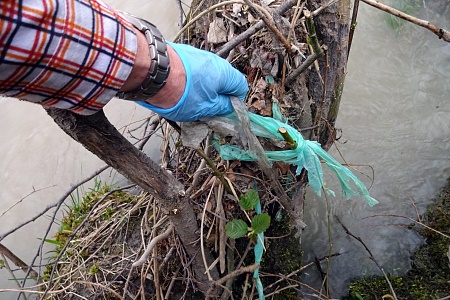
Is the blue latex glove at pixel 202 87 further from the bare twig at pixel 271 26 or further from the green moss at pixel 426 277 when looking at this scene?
the green moss at pixel 426 277

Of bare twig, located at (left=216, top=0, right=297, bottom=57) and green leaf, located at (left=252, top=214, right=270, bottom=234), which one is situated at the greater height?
bare twig, located at (left=216, top=0, right=297, bottom=57)

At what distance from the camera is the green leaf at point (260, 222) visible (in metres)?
1.33

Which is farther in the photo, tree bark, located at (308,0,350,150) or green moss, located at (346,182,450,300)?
green moss, located at (346,182,450,300)

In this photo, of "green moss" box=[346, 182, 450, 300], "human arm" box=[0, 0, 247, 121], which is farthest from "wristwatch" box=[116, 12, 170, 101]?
"green moss" box=[346, 182, 450, 300]

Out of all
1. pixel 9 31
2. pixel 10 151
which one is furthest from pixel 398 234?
pixel 10 151

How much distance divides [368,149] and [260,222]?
152 centimetres

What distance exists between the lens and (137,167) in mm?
1145

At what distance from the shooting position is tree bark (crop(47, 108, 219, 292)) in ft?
3.13

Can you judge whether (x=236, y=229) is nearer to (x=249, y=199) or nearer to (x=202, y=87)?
(x=249, y=199)

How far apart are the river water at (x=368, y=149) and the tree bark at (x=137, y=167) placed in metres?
1.02

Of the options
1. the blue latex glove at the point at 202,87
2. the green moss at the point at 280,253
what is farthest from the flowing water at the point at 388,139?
the blue latex glove at the point at 202,87

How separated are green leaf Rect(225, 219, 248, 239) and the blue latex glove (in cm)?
37

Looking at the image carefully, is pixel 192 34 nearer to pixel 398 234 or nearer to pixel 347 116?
pixel 347 116

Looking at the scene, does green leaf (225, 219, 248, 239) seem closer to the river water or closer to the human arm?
the human arm
